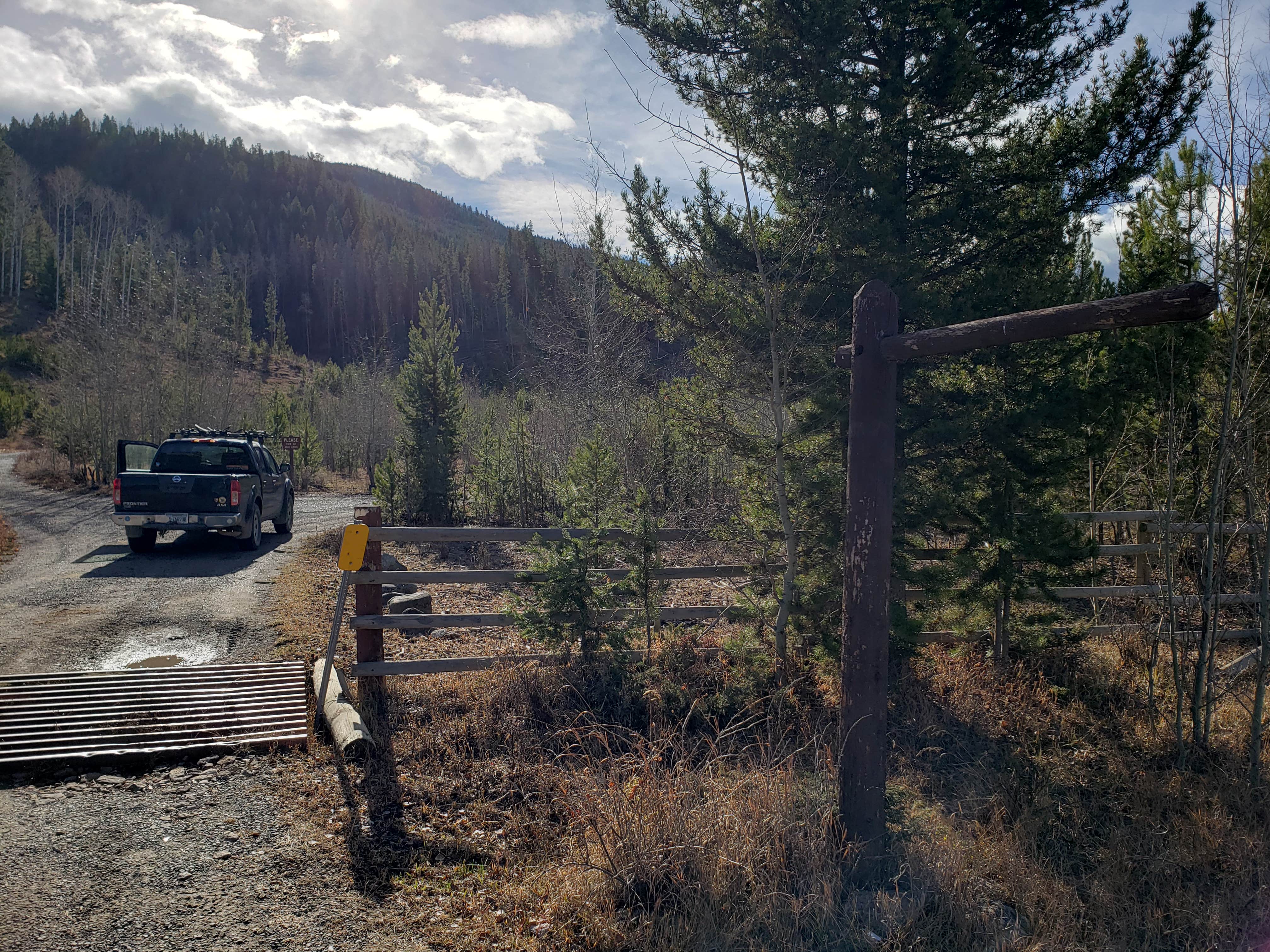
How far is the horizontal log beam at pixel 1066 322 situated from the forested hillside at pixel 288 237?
65.8 metres

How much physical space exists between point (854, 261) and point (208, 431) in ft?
42.7

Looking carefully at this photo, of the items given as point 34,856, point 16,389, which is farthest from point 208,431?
point 16,389

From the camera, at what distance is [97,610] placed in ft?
29.8

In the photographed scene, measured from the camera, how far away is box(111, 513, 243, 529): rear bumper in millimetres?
12570

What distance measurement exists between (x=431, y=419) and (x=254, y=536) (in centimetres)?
764

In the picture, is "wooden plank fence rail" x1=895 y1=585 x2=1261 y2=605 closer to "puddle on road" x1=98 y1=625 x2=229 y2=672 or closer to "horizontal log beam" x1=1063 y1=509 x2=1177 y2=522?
"horizontal log beam" x1=1063 y1=509 x2=1177 y2=522

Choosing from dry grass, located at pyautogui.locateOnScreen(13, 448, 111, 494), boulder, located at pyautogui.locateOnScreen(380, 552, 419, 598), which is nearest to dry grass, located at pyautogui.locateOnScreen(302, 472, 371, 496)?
dry grass, located at pyautogui.locateOnScreen(13, 448, 111, 494)

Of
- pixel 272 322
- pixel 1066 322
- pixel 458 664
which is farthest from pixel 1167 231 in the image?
pixel 272 322

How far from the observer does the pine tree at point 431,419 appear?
2059cm

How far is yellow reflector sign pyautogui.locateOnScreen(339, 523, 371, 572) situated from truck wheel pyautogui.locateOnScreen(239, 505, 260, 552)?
9352 millimetres

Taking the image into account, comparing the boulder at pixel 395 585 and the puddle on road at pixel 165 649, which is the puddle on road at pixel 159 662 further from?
the boulder at pixel 395 585

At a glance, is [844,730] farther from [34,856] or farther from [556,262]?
[556,262]

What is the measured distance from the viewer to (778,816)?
377 centimetres

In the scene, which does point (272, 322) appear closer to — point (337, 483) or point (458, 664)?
point (337, 483)
